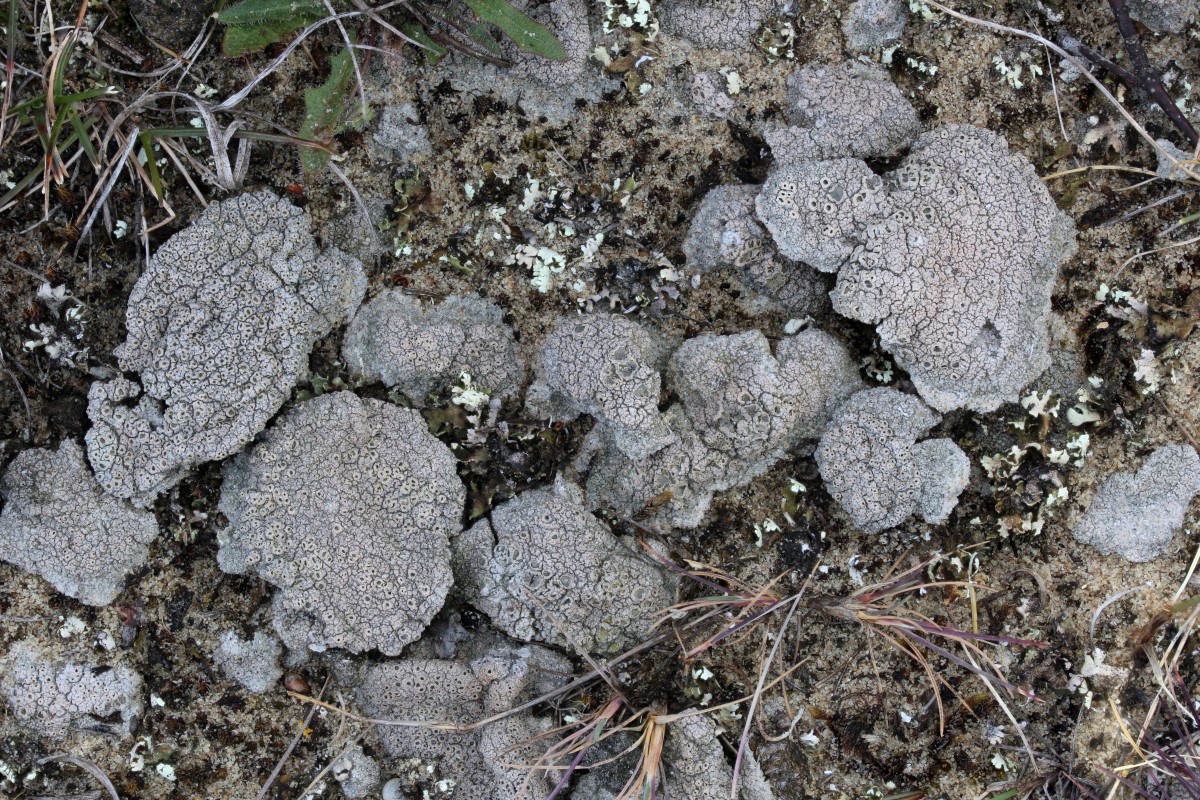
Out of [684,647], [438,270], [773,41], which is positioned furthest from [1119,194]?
[438,270]

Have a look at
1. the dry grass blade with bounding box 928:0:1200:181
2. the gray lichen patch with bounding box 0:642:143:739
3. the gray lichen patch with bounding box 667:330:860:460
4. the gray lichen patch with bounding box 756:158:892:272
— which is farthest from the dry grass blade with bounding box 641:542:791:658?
the dry grass blade with bounding box 928:0:1200:181

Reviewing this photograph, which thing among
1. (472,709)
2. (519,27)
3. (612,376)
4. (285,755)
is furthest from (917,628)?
(519,27)

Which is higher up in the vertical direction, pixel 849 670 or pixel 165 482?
pixel 165 482

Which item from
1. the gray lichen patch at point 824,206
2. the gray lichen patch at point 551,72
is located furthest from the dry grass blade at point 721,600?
the gray lichen patch at point 551,72

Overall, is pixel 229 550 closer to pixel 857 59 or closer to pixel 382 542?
pixel 382 542

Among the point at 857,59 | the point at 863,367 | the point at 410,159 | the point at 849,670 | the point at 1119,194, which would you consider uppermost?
Answer: the point at 857,59

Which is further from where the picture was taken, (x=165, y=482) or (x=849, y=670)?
(x=849, y=670)
